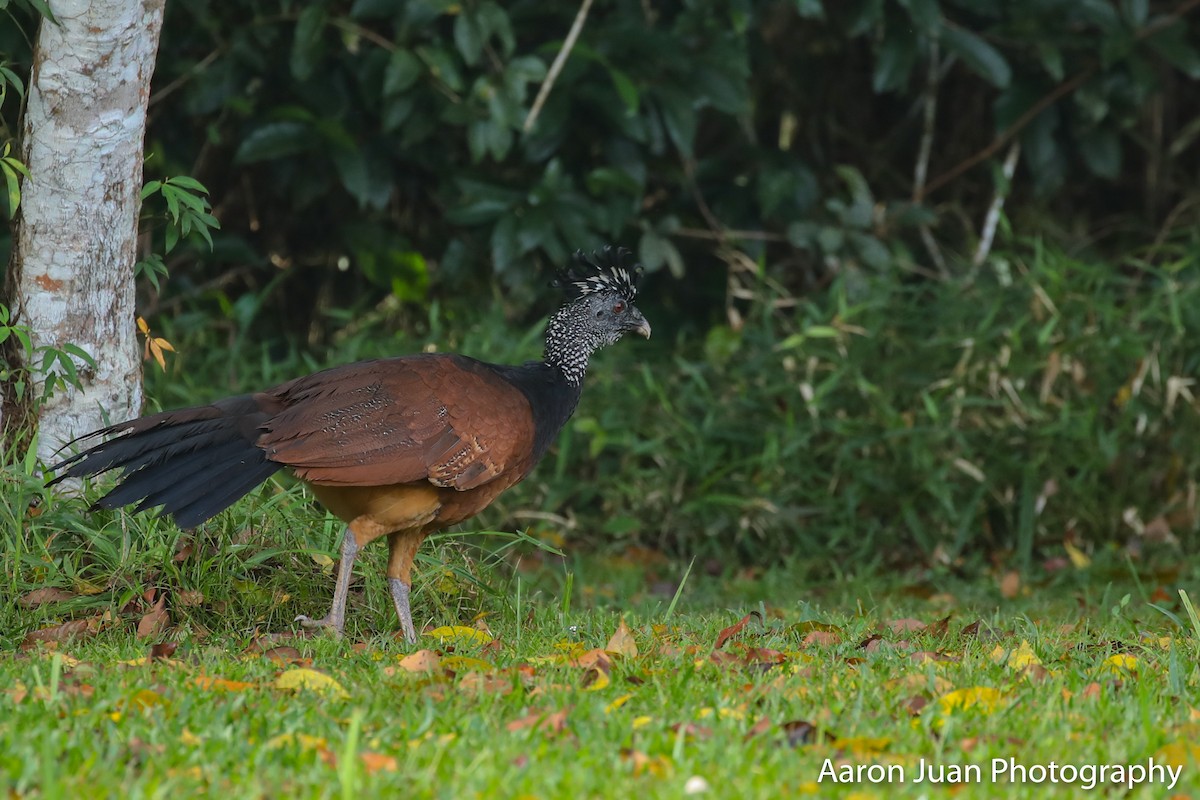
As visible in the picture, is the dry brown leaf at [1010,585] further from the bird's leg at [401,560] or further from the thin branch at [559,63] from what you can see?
the thin branch at [559,63]

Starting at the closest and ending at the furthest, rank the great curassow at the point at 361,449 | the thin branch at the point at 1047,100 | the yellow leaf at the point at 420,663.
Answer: the yellow leaf at the point at 420,663 < the great curassow at the point at 361,449 < the thin branch at the point at 1047,100

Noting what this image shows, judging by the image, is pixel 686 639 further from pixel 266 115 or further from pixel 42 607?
pixel 266 115

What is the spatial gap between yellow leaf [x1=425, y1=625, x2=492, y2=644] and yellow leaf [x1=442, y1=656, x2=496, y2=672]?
1.46ft

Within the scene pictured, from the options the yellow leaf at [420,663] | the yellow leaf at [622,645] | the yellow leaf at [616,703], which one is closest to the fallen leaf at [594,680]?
the yellow leaf at [616,703]

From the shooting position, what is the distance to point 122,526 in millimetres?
4805

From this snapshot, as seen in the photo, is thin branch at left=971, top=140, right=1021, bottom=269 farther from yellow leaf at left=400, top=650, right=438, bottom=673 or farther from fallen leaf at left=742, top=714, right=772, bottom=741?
fallen leaf at left=742, top=714, right=772, bottom=741

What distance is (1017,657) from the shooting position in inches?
160

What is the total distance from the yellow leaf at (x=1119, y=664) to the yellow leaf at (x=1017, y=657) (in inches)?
6.9

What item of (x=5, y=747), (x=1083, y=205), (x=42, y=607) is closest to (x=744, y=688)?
(x=5, y=747)

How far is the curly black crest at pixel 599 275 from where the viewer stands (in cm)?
565

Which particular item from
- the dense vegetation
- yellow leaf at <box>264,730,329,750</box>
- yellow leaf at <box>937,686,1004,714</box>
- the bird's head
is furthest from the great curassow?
the dense vegetation

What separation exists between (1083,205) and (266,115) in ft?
18.3

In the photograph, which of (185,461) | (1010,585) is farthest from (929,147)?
(185,461)

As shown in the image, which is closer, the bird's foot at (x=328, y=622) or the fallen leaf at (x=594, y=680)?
the fallen leaf at (x=594, y=680)
